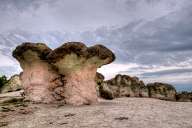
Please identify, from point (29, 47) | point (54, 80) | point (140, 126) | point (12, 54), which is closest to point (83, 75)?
point (54, 80)

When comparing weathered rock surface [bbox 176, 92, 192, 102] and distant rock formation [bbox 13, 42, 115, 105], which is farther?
weathered rock surface [bbox 176, 92, 192, 102]

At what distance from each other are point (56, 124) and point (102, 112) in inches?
102

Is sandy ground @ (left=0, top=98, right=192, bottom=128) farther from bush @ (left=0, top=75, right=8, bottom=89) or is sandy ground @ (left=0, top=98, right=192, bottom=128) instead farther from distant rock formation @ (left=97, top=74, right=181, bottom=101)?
bush @ (left=0, top=75, right=8, bottom=89)

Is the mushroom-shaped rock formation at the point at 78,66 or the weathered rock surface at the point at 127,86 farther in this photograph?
the weathered rock surface at the point at 127,86

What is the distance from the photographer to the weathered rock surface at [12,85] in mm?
35250

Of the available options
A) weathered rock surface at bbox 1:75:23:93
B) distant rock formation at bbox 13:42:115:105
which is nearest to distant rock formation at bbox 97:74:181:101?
weathered rock surface at bbox 1:75:23:93

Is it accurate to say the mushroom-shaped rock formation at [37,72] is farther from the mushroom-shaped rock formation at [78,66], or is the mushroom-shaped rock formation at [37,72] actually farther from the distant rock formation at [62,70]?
the mushroom-shaped rock formation at [78,66]

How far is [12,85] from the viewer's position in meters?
35.8

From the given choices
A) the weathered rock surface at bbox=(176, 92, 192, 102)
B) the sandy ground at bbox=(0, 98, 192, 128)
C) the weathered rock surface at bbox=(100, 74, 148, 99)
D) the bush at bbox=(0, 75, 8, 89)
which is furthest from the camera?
the bush at bbox=(0, 75, 8, 89)

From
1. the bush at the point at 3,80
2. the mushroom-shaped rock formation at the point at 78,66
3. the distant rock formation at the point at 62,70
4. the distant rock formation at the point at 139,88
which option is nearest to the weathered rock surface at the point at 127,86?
the distant rock formation at the point at 139,88

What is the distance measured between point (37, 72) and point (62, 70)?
Answer: 6.99ft

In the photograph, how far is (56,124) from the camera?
14836mm

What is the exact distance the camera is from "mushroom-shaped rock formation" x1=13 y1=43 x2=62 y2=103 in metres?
23.1

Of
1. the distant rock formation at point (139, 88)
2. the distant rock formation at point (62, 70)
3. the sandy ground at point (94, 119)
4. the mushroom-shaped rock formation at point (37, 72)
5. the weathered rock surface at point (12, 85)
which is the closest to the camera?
the sandy ground at point (94, 119)
